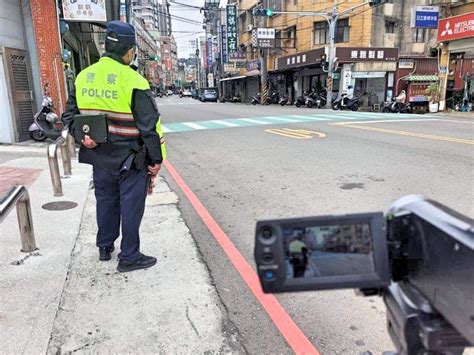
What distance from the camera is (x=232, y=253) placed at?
13.2ft

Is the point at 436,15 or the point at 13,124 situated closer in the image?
the point at 13,124

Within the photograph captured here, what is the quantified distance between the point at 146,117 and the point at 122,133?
26 centimetres

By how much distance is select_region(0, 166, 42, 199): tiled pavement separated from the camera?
21.7 ft

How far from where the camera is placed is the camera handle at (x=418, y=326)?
3.90 ft

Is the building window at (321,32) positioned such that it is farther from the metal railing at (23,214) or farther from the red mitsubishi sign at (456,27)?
the metal railing at (23,214)

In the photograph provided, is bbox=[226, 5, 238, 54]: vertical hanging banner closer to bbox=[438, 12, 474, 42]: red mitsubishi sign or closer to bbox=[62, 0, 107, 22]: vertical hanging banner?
bbox=[438, 12, 474, 42]: red mitsubishi sign

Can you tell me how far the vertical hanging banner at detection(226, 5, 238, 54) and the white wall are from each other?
4277 centimetres

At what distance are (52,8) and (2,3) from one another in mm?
1119

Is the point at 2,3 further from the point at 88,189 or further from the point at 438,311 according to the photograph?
the point at 438,311

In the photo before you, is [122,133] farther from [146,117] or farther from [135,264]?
[135,264]

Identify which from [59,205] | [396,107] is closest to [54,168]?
[59,205]

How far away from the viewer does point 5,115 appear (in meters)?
10.0

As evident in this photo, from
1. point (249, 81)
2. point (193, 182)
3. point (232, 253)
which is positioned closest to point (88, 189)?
point (193, 182)

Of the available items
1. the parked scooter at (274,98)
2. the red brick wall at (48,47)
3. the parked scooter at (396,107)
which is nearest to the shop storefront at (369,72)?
the parked scooter at (396,107)
